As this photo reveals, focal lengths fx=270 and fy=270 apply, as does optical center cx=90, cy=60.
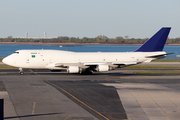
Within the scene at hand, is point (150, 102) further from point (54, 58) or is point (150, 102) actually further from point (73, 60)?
point (54, 58)

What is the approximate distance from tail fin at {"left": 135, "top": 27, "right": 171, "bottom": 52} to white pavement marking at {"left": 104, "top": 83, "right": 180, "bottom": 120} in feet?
61.0

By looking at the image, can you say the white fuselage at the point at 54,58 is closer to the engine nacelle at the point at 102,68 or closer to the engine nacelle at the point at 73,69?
the engine nacelle at the point at 102,68

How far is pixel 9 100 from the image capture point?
2588cm

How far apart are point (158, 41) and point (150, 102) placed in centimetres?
2858

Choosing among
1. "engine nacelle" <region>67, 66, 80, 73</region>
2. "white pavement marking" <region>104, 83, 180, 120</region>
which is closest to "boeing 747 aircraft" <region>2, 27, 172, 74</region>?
"engine nacelle" <region>67, 66, 80, 73</region>

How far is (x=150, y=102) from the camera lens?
25.6 m

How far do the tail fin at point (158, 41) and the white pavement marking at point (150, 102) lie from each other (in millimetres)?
18598

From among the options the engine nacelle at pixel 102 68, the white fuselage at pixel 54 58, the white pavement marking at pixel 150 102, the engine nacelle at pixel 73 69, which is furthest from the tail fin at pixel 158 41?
the white pavement marking at pixel 150 102

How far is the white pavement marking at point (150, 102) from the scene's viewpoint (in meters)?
20.6

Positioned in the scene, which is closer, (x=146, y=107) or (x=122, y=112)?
(x=122, y=112)

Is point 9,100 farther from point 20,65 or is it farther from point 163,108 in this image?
point 20,65

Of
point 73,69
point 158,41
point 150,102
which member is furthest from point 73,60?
point 150,102

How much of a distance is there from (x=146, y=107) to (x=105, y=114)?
4556 millimetres

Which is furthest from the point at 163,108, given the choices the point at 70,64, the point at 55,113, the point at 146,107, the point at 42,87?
the point at 70,64
